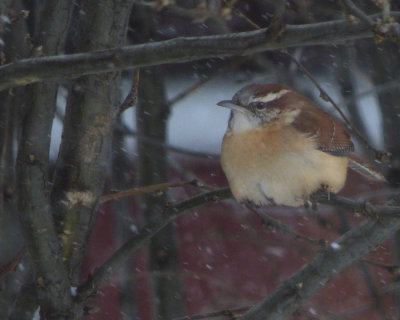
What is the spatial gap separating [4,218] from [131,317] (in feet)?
2.93

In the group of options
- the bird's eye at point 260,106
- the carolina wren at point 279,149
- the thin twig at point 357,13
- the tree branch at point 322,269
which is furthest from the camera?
the bird's eye at point 260,106

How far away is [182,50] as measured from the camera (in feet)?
6.27

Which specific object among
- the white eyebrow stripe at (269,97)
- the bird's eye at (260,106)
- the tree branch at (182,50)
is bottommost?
the bird's eye at (260,106)

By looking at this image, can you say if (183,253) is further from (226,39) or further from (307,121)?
(226,39)

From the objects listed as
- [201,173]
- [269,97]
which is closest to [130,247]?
[269,97]

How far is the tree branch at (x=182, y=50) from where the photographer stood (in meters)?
1.86

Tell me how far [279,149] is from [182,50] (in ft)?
4.76

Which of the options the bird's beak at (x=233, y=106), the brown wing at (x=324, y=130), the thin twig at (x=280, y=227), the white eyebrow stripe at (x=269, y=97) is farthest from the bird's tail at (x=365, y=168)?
the thin twig at (x=280, y=227)

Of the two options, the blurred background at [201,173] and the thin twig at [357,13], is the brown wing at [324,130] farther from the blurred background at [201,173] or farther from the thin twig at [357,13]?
the thin twig at [357,13]

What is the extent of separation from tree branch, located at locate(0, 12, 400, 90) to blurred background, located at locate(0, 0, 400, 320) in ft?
0.45

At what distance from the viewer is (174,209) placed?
8.44 feet

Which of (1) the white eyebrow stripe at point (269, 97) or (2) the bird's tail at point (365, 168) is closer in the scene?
(1) the white eyebrow stripe at point (269, 97)

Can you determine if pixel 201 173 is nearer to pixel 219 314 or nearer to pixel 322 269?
pixel 219 314

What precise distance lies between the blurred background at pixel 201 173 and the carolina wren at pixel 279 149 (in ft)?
0.68
